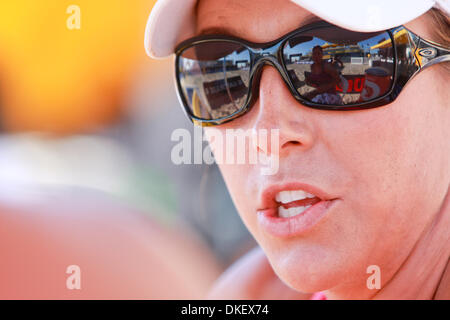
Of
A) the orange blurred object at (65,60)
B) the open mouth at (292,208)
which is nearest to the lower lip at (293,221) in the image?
the open mouth at (292,208)

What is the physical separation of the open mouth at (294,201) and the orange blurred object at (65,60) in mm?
2163

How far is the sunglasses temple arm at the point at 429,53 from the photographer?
3.49 ft

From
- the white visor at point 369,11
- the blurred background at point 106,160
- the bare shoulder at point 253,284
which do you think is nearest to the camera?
the white visor at point 369,11

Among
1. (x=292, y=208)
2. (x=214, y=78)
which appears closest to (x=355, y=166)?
(x=292, y=208)

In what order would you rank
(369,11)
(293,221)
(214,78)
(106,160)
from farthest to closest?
1. (106,160)
2. (214,78)
3. (293,221)
4. (369,11)

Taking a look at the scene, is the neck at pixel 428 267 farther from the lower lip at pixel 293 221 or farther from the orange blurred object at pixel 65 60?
the orange blurred object at pixel 65 60

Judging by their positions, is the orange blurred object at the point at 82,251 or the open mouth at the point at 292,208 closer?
the open mouth at the point at 292,208

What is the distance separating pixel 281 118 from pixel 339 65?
0.17 m

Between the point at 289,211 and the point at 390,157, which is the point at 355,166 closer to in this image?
the point at 390,157

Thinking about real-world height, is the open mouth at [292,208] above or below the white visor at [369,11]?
below

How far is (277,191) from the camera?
3.83 feet

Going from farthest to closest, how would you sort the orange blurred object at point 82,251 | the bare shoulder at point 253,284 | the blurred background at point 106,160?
the bare shoulder at point 253,284
the blurred background at point 106,160
the orange blurred object at point 82,251
